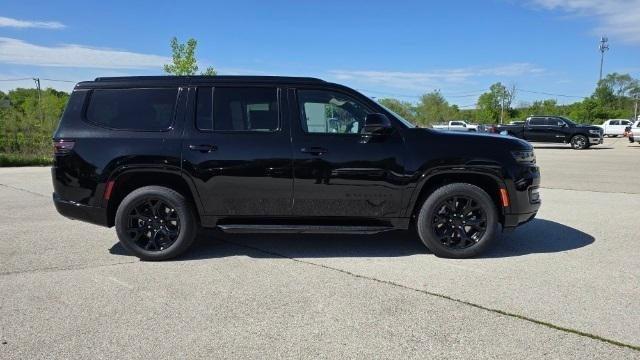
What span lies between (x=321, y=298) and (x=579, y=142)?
1063 inches

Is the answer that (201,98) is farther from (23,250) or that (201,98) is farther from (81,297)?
(23,250)

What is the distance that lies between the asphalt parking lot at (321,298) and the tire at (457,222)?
18cm

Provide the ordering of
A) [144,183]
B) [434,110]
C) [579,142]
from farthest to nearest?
1. [434,110]
2. [579,142]
3. [144,183]

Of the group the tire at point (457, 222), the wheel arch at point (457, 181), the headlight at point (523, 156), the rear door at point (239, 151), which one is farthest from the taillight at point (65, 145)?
the headlight at point (523, 156)

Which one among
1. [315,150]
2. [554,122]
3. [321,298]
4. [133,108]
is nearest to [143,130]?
[133,108]

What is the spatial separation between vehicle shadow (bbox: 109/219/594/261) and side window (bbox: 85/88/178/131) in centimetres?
145

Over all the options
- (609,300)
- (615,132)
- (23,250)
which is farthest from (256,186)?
(615,132)

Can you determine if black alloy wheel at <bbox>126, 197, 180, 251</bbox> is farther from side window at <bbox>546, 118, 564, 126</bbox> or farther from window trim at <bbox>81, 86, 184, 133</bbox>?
side window at <bbox>546, 118, 564, 126</bbox>

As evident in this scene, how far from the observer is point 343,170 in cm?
501

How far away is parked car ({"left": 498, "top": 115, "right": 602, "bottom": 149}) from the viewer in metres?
26.7

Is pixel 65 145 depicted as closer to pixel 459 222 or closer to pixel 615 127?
pixel 459 222

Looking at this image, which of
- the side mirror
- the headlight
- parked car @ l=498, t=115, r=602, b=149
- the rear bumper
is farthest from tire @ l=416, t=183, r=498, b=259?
parked car @ l=498, t=115, r=602, b=149

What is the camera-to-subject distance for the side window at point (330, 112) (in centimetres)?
514

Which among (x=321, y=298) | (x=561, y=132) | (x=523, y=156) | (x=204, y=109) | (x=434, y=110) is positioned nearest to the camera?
(x=321, y=298)
